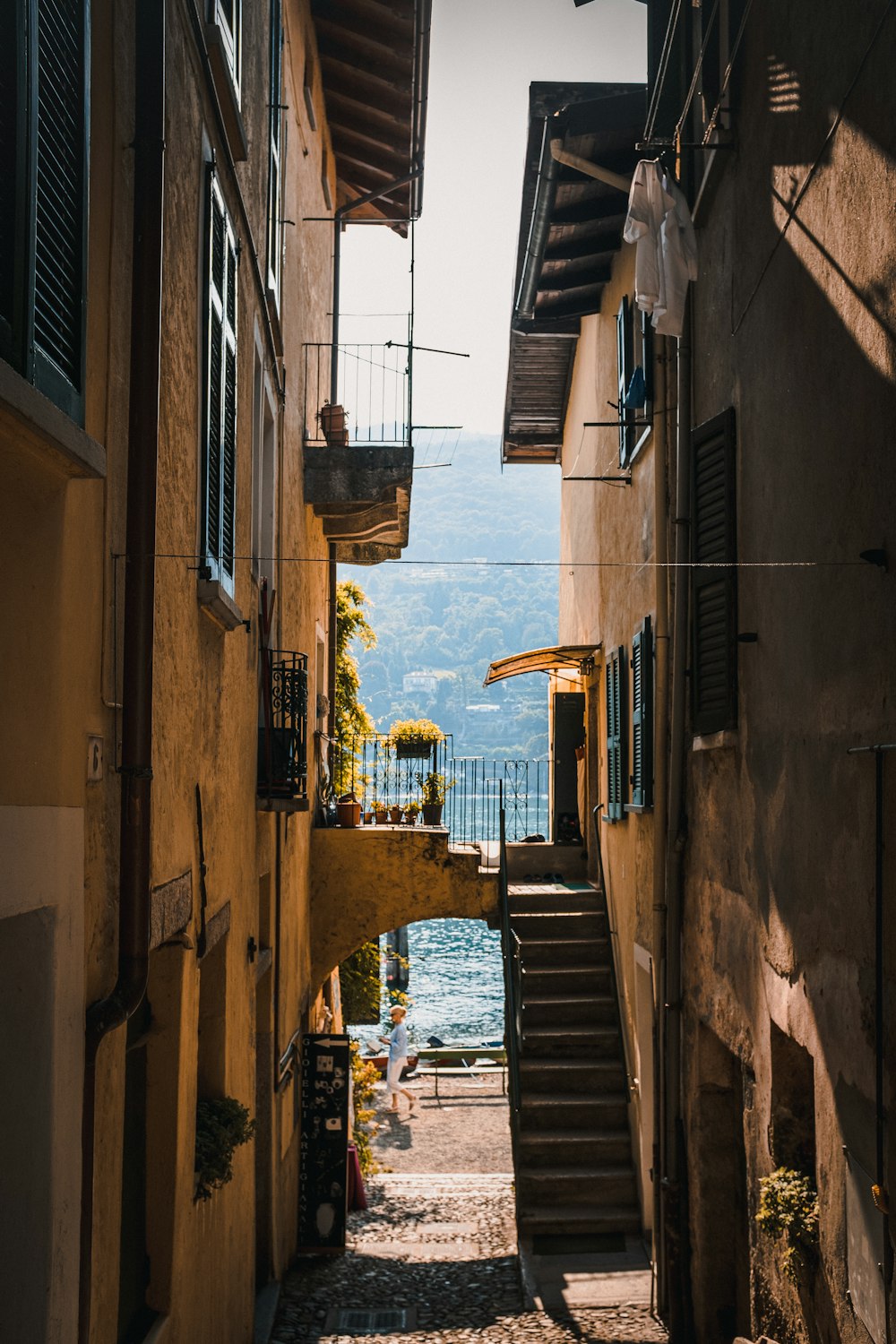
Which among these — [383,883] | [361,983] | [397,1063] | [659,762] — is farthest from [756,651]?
[397,1063]

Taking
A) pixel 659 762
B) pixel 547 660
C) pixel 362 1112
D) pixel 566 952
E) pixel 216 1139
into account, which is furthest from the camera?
pixel 547 660

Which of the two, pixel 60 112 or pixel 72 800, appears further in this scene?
pixel 72 800

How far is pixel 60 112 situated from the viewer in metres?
3.63

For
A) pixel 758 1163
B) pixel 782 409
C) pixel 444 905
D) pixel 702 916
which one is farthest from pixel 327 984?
pixel 782 409

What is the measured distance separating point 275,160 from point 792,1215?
819cm

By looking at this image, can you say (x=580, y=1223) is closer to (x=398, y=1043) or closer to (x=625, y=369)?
(x=625, y=369)

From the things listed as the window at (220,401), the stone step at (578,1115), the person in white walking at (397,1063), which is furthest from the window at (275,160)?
the person in white walking at (397,1063)

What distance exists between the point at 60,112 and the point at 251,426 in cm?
542

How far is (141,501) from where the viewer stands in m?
4.77

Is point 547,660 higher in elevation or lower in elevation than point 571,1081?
higher

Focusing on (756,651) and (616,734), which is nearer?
(756,651)

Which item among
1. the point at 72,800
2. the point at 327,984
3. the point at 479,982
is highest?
the point at 72,800

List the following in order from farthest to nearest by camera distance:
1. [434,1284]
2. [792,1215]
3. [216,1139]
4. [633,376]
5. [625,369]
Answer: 1. [625,369]
2. [633,376]
3. [434,1284]
4. [216,1139]
5. [792,1215]

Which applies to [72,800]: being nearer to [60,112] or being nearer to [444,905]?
[60,112]
